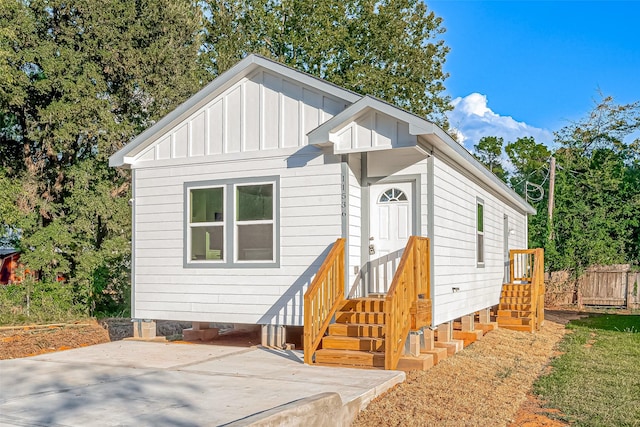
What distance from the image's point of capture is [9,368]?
25.6 ft

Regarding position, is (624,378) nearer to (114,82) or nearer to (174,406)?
(174,406)

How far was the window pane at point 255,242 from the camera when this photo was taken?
9609 mm

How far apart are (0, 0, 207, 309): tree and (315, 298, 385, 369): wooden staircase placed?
10180mm

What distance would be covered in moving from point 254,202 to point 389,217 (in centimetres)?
209

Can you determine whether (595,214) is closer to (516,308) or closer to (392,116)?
(516,308)

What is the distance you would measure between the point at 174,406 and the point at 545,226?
1797 centimetres

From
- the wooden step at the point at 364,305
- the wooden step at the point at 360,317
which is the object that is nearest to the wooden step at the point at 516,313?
the wooden step at the point at 364,305

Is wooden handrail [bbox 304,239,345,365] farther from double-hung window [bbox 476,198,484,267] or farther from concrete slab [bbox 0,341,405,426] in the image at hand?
double-hung window [bbox 476,198,484,267]

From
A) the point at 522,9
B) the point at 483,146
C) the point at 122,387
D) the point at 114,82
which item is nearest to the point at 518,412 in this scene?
the point at 122,387

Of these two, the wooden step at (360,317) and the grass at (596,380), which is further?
the wooden step at (360,317)

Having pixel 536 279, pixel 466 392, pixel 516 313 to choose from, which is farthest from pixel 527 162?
pixel 466 392

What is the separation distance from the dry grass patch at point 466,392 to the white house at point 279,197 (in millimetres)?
990

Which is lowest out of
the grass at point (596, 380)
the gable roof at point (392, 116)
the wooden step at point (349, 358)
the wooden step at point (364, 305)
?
the grass at point (596, 380)

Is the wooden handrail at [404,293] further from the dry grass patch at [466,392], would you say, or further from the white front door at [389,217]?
the white front door at [389,217]
